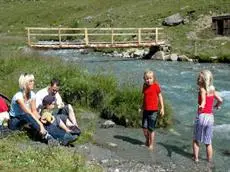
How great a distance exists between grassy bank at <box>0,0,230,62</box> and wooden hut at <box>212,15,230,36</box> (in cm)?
61

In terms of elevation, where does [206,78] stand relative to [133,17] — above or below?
above

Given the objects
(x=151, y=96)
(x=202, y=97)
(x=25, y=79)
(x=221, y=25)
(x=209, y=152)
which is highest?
(x=25, y=79)

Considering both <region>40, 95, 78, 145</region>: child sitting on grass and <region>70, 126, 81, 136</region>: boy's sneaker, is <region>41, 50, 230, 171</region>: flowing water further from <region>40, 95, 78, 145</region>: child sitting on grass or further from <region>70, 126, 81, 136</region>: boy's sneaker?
<region>40, 95, 78, 145</region>: child sitting on grass

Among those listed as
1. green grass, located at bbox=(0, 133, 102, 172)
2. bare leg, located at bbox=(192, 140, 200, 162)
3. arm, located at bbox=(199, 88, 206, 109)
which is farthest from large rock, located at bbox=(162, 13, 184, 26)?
green grass, located at bbox=(0, 133, 102, 172)

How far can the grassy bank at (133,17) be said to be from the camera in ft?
139

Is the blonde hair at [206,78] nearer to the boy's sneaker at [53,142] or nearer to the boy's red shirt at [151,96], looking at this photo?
the boy's red shirt at [151,96]

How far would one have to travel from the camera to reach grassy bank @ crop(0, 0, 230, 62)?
139ft

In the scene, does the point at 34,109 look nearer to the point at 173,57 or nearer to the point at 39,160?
the point at 39,160

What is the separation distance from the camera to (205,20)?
161 ft

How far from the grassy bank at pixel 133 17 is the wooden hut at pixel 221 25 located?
0.61m

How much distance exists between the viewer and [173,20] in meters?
50.7

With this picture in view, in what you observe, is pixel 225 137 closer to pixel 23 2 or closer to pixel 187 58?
pixel 187 58

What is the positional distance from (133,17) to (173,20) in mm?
8551

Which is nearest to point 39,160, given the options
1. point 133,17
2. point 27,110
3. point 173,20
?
point 27,110
